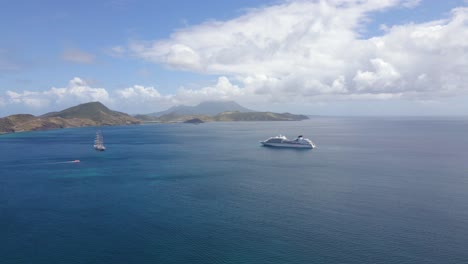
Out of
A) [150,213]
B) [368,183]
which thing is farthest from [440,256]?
[150,213]

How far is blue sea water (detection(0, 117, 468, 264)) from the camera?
175 ft

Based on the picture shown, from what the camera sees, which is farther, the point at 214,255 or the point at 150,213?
the point at 150,213

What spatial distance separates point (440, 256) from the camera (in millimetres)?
51188

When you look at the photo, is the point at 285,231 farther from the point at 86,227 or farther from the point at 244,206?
the point at 86,227

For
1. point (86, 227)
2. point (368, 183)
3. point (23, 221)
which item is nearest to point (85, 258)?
point (86, 227)

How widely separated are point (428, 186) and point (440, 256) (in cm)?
4956

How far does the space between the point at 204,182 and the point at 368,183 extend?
5154 centimetres

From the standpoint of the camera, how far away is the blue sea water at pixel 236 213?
5328 cm

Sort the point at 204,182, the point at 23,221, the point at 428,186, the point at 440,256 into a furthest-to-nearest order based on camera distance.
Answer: the point at 204,182 < the point at 428,186 < the point at 23,221 < the point at 440,256

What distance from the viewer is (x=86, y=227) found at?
64688mm

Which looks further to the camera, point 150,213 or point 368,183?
point 368,183

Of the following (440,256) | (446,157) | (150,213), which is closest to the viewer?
(440,256)

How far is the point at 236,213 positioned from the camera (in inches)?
2849

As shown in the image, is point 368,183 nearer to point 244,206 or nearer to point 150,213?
point 244,206
